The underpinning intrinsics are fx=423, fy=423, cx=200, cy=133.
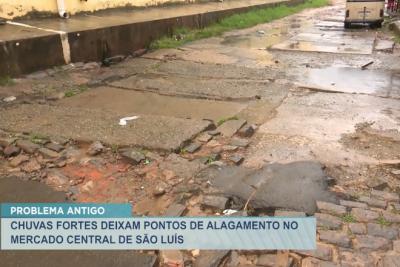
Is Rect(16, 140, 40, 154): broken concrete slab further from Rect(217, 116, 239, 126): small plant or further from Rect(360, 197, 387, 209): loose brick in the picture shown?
Rect(360, 197, 387, 209): loose brick

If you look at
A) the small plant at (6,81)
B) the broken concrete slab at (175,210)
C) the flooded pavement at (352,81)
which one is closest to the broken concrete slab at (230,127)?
the broken concrete slab at (175,210)

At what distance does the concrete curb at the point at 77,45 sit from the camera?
6.32 metres

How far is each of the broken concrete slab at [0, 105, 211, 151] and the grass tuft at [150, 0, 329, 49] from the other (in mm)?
4656

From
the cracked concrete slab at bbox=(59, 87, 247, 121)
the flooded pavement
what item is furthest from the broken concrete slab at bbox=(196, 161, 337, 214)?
the flooded pavement

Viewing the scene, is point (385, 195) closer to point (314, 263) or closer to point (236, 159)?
point (314, 263)

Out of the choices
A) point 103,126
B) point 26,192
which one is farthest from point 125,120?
point 26,192

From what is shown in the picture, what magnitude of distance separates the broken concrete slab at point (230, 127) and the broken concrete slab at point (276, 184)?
82 centimetres

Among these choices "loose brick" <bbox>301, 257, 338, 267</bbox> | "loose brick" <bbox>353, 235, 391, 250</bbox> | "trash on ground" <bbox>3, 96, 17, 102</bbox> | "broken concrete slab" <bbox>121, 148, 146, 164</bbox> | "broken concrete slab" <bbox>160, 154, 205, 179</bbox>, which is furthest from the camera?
"trash on ground" <bbox>3, 96, 17, 102</bbox>

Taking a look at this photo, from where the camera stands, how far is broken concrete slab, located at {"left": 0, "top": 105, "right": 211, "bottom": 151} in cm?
434

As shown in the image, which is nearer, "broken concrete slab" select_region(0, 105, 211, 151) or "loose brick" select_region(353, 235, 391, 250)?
"loose brick" select_region(353, 235, 391, 250)

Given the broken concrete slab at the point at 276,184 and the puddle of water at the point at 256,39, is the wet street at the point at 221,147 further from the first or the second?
the puddle of water at the point at 256,39

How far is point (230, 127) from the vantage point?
4.83m

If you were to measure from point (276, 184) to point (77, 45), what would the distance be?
5.09m

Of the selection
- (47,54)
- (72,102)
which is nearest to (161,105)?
(72,102)
